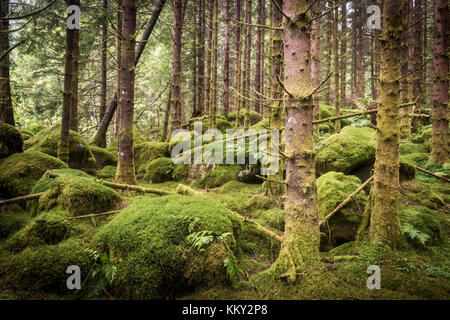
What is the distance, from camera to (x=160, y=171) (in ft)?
31.8

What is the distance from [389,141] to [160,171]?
776 centimetres

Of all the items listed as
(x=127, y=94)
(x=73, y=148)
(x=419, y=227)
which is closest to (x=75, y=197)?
(x=127, y=94)

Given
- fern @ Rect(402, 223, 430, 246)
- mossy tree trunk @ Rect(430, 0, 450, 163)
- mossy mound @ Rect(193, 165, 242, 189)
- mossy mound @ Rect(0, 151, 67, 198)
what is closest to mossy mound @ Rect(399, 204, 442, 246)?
fern @ Rect(402, 223, 430, 246)

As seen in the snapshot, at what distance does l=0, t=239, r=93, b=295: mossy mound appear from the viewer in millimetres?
3283

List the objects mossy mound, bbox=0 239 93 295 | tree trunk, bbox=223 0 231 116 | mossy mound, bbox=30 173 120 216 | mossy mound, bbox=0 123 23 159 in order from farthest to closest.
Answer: tree trunk, bbox=223 0 231 116, mossy mound, bbox=0 123 23 159, mossy mound, bbox=30 173 120 216, mossy mound, bbox=0 239 93 295

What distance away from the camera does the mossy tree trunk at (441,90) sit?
289 inches

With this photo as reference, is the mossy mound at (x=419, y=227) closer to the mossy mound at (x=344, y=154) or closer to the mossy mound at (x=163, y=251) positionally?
the mossy mound at (x=344, y=154)

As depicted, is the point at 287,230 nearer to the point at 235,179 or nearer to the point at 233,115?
the point at 235,179

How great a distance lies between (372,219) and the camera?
3779mm

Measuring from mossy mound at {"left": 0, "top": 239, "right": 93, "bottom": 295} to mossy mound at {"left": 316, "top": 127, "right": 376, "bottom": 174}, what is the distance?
5.66 metres

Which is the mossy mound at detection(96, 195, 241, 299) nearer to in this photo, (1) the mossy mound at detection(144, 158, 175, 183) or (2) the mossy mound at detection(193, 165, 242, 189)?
(2) the mossy mound at detection(193, 165, 242, 189)

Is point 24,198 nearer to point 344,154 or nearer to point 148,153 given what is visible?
point 148,153
